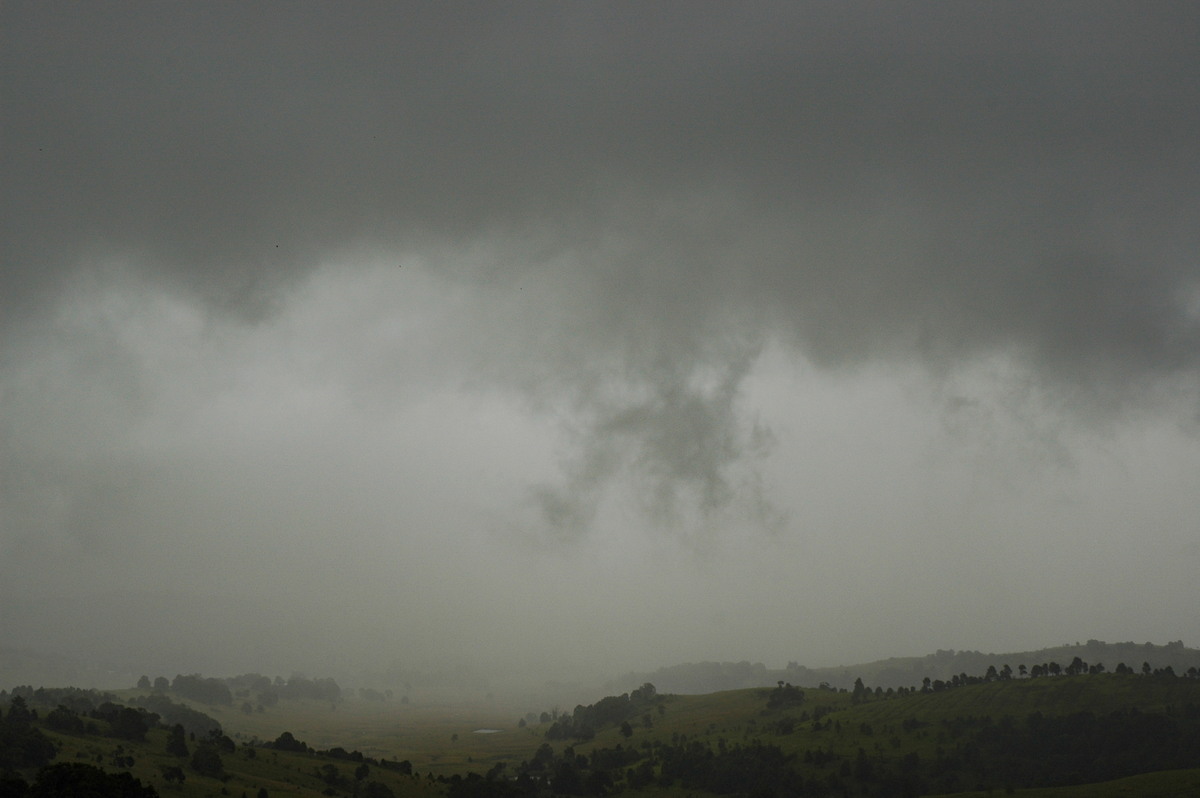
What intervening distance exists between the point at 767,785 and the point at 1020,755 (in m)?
73.6

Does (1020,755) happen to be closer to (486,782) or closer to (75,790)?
(486,782)

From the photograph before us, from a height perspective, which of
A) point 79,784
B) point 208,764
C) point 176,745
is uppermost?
point 79,784

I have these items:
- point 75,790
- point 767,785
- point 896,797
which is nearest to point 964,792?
point 896,797

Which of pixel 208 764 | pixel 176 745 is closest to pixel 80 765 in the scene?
pixel 208 764

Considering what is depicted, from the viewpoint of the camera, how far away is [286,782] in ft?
523

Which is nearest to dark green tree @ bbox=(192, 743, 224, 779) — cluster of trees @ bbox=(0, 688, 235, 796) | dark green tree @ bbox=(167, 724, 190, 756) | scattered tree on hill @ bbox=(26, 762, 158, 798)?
cluster of trees @ bbox=(0, 688, 235, 796)

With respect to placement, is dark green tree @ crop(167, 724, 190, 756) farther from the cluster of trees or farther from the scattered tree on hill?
the scattered tree on hill

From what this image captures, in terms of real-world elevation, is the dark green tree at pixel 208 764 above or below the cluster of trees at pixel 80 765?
below

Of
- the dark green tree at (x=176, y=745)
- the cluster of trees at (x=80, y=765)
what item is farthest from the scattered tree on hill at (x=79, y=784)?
the dark green tree at (x=176, y=745)

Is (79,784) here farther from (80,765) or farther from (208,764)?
(208,764)

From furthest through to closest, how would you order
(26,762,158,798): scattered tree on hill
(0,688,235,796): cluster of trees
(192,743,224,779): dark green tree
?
(192,743,224,779): dark green tree < (0,688,235,796): cluster of trees < (26,762,158,798): scattered tree on hill

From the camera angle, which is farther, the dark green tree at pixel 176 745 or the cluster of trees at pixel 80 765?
the dark green tree at pixel 176 745

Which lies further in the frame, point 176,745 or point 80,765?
point 176,745

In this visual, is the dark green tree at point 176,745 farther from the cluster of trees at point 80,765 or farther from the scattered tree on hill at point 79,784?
the scattered tree on hill at point 79,784
